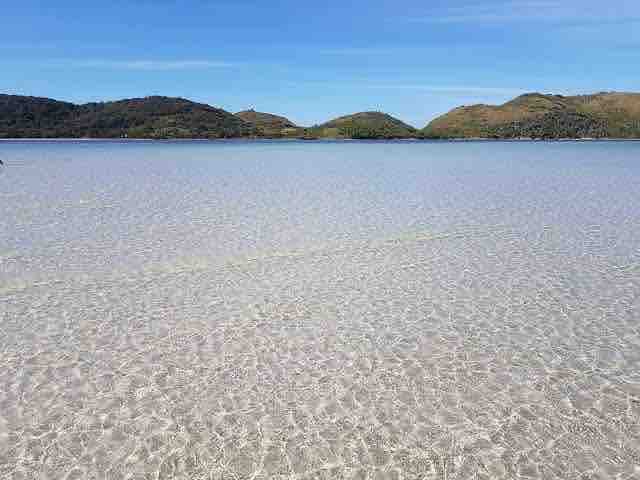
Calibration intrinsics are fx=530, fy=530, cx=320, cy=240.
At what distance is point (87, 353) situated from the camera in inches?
311

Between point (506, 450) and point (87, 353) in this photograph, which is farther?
point (87, 353)

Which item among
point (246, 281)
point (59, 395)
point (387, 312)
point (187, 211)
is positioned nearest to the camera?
point (59, 395)

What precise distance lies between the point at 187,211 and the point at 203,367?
48.4 feet

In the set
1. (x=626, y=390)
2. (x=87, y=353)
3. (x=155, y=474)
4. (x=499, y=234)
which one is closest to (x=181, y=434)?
(x=155, y=474)

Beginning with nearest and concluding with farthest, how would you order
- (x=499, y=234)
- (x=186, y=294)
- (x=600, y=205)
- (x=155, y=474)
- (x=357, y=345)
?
(x=155, y=474)
(x=357, y=345)
(x=186, y=294)
(x=499, y=234)
(x=600, y=205)

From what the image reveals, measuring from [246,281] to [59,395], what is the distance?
540cm

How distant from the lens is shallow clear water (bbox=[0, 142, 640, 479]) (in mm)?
5527

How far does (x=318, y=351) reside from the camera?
8102 millimetres

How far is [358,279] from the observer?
11914 millimetres

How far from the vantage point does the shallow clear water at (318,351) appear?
18.1 ft

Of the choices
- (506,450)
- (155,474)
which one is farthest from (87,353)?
(506,450)

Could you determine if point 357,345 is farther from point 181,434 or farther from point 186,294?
point 186,294

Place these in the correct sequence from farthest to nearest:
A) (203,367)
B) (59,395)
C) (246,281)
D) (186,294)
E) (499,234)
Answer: (499,234)
(246,281)
(186,294)
(203,367)
(59,395)

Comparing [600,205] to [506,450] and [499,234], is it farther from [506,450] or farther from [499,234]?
[506,450]
